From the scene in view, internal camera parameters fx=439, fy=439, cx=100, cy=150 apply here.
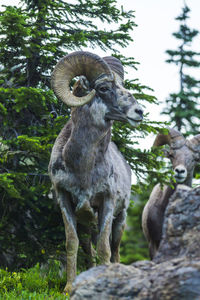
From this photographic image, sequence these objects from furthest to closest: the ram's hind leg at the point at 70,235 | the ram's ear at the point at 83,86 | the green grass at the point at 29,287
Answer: the ram's ear at the point at 83,86 < the ram's hind leg at the point at 70,235 < the green grass at the point at 29,287

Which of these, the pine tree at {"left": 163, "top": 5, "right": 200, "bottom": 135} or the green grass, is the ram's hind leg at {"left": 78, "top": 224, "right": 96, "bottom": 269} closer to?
the green grass

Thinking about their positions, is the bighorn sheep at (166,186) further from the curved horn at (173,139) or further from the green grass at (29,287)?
the green grass at (29,287)

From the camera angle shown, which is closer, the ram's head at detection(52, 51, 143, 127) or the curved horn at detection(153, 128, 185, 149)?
the ram's head at detection(52, 51, 143, 127)

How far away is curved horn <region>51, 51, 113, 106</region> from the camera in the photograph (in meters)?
6.38

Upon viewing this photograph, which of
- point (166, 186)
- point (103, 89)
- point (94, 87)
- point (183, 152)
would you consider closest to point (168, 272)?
point (103, 89)

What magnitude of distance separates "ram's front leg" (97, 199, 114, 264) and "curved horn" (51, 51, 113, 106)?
1723 mm

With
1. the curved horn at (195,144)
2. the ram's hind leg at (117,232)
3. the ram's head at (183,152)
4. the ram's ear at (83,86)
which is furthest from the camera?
the curved horn at (195,144)

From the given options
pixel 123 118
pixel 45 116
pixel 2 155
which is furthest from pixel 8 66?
pixel 123 118

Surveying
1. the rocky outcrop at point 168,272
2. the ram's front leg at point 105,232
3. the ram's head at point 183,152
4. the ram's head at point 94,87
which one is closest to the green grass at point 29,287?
the ram's front leg at point 105,232

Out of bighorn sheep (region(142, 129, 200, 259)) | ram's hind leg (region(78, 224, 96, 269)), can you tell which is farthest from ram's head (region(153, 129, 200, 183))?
ram's hind leg (region(78, 224, 96, 269))

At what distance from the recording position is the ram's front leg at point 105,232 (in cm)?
621

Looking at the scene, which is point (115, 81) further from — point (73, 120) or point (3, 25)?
point (3, 25)

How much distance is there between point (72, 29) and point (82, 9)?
0.50 metres

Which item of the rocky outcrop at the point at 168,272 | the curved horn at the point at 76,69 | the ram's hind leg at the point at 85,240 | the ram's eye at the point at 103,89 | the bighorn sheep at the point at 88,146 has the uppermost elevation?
the curved horn at the point at 76,69
